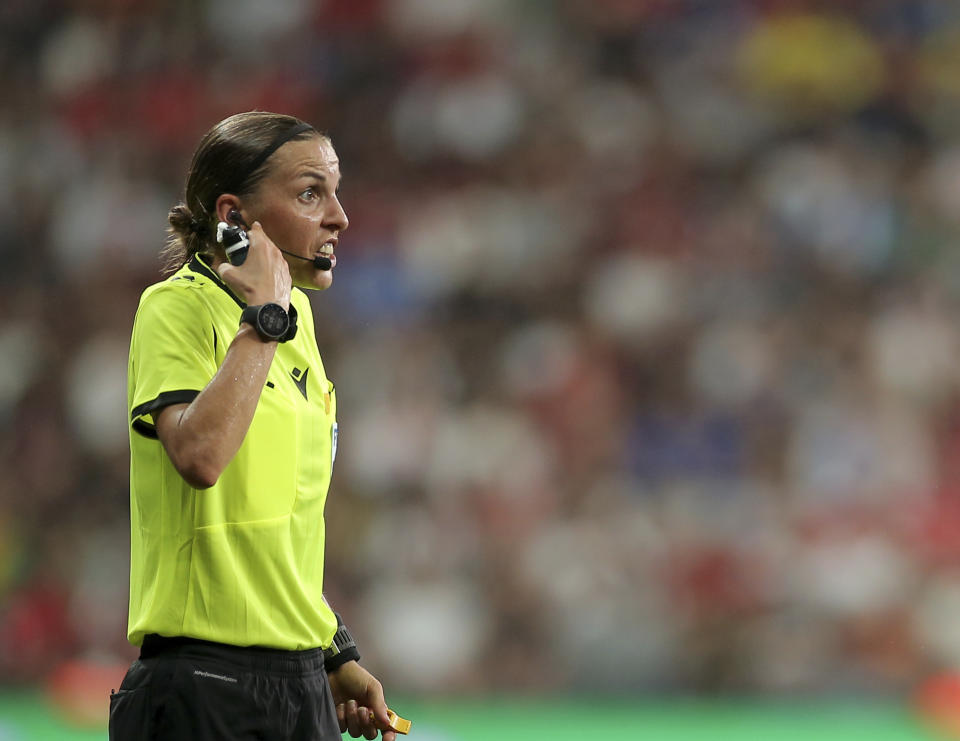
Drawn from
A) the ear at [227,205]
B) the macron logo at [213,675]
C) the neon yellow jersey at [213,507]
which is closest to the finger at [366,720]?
the neon yellow jersey at [213,507]

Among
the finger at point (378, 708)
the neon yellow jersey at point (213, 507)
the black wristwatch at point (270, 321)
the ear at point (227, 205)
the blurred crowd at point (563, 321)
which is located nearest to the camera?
the black wristwatch at point (270, 321)

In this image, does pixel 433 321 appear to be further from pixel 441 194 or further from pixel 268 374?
pixel 268 374

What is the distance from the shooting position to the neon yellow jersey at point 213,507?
257 cm

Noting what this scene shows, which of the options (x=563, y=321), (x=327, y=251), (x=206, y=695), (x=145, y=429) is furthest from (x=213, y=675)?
(x=563, y=321)

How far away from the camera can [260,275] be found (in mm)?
2559

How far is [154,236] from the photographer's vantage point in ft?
32.0

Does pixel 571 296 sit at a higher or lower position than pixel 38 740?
higher

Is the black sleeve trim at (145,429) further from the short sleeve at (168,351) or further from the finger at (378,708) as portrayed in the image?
the finger at (378,708)

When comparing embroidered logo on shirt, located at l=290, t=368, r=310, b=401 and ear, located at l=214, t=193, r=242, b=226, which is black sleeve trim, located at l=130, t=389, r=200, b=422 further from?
ear, located at l=214, t=193, r=242, b=226

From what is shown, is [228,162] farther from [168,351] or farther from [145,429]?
[145,429]

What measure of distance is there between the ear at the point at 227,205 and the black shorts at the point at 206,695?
2.54 ft

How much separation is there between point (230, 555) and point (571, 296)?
22.8 feet

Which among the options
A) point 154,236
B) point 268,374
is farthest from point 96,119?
point 268,374

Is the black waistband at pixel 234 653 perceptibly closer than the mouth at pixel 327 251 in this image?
Yes
